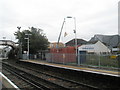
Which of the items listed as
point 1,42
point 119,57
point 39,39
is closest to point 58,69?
point 119,57

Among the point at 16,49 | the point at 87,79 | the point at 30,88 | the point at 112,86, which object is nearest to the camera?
the point at 112,86

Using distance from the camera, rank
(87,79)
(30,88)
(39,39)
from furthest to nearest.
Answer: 1. (39,39)
2. (87,79)
3. (30,88)

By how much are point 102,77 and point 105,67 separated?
22.9 feet

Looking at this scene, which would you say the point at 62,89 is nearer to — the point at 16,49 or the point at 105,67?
the point at 105,67

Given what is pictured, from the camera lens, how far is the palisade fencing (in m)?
16.9

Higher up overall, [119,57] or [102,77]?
[119,57]

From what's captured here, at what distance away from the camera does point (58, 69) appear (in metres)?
17.3

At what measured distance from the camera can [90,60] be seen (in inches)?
774

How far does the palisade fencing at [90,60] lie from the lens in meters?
16.9

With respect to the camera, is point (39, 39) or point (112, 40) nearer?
point (39, 39)

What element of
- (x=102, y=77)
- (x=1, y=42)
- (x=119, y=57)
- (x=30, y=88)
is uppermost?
(x=1, y=42)

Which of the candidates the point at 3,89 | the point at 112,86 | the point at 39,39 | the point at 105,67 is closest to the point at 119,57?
the point at 105,67

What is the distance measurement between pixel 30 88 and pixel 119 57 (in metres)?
10.1

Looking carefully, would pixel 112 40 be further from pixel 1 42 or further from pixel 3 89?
pixel 3 89
